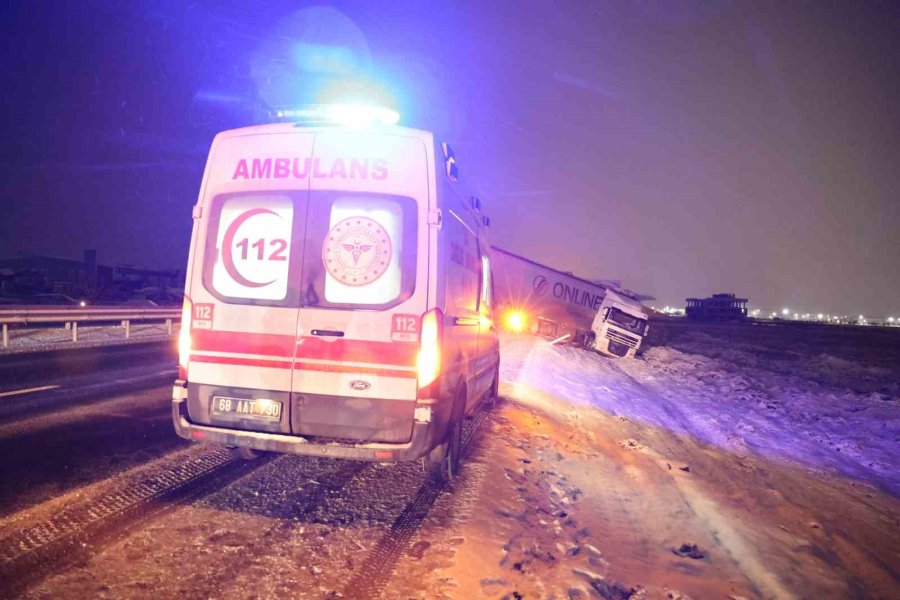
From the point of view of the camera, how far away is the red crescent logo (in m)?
4.24

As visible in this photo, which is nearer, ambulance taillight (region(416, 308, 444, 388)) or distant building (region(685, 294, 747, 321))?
ambulance taillight (region(416, 308, 444, 388))

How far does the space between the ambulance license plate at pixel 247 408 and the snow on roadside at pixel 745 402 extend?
8.01m

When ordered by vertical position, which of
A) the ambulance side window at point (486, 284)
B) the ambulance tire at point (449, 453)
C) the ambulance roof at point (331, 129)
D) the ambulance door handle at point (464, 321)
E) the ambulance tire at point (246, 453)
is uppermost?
the ambulance roof at point (331, 129)

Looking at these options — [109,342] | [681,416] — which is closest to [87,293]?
[109,342]

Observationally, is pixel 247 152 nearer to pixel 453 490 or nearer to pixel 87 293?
pixel 453 490

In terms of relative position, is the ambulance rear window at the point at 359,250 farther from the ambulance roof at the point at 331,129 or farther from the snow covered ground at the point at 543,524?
the snow covered ground at the point at 543,524

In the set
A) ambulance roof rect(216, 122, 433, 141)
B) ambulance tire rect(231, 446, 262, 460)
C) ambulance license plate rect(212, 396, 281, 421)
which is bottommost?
ambulance tire rect(231, 446, 262, 460)

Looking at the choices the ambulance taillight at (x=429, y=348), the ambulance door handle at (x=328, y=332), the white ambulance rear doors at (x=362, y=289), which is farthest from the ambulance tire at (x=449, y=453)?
the ambulance door handle at (x=328, y=332)

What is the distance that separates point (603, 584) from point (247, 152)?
4.32m

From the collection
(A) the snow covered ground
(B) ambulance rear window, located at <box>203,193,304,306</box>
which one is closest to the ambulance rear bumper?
(A) the snow covered ground

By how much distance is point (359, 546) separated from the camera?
144 inches

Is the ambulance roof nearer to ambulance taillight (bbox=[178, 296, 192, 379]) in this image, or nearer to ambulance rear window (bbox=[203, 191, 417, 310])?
ambulance rear window (bbox=[203, 191, 417, 310])

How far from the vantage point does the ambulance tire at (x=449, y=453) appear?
4.84m

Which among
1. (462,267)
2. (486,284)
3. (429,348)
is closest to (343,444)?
(429,348)
